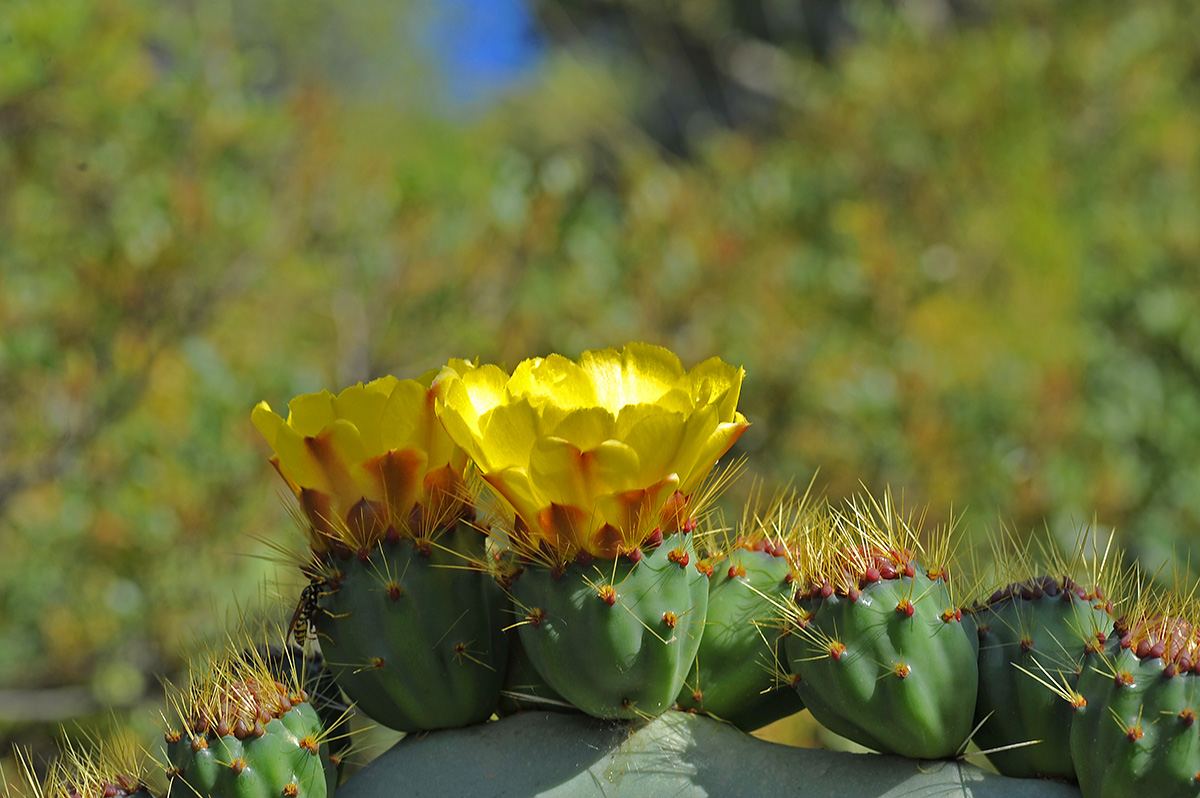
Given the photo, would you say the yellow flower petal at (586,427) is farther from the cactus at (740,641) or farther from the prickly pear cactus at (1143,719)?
the prickly pear cactus at (1143,719)

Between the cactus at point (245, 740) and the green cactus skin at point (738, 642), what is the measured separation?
→ 0.33 m

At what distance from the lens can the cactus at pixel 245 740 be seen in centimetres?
76

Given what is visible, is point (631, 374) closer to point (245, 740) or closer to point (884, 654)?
point (884, 654)

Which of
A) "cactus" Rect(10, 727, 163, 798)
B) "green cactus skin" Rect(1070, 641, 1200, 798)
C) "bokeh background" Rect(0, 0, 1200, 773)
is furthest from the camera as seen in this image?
"bokeh background" Rect(0, 0, 1200, 773)

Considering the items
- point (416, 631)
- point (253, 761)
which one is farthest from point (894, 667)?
point (253, 761)

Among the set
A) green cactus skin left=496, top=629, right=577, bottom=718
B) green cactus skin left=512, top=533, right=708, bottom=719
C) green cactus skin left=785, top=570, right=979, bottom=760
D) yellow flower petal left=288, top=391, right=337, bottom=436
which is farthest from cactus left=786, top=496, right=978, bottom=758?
yellow flower petal left=288, top=391, right=337, bottom=436

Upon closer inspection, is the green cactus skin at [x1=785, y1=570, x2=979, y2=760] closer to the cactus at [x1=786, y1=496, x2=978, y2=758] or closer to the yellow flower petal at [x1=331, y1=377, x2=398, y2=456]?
the cactus at [x1=786, y1=496, x2=978, y2=758]

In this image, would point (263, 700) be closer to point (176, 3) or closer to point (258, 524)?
point (258, 524)

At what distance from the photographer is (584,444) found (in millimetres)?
719

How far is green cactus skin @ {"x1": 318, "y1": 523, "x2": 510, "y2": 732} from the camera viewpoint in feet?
2.69

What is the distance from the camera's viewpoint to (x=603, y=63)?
38.0 feet

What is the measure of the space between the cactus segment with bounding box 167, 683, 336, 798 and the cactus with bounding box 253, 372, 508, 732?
7 centimetres

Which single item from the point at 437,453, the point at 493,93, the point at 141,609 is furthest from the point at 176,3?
the point at 493,93

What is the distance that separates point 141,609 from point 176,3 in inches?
231
